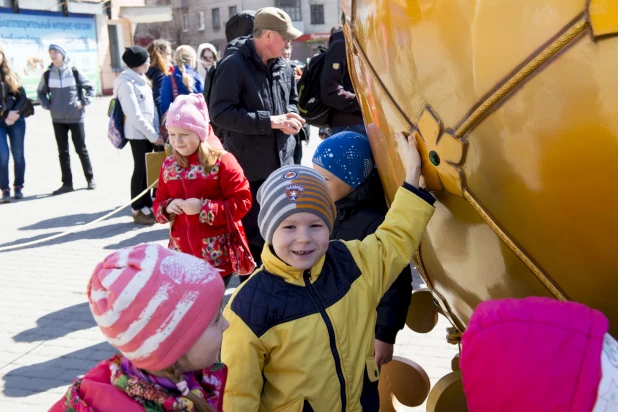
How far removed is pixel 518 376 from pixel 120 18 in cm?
3319

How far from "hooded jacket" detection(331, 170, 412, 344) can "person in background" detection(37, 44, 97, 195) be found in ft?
22.4

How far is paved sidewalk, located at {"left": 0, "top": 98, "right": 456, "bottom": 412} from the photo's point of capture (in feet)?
12.8

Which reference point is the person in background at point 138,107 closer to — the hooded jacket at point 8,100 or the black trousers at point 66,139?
the black trousers at point 66,139

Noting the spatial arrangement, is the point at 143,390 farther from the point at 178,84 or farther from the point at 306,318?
the point at 178,84

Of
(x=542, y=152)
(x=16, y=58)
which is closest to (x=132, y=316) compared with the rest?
(x=542, y=152)

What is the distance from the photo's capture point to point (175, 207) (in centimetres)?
357

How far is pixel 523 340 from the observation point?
118cm

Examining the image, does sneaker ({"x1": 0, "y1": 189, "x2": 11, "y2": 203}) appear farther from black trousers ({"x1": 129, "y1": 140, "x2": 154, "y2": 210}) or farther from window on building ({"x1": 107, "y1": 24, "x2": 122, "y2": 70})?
window on building ({"x1": 107, "y1": 24, "x2": 122, "y2": 70})

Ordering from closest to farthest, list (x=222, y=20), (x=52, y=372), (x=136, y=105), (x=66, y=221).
Result: (x=52, y=372) < (x=136, y=105) < (x=66, y=221) < (x=222, y=20)

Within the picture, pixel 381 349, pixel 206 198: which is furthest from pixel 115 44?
pixel 381 349

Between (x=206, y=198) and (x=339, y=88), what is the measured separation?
77.8 inches

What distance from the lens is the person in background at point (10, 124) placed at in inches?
321

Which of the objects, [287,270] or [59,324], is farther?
[59,324]

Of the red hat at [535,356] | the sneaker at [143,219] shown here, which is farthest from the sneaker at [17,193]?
the red hat at [535,356]
